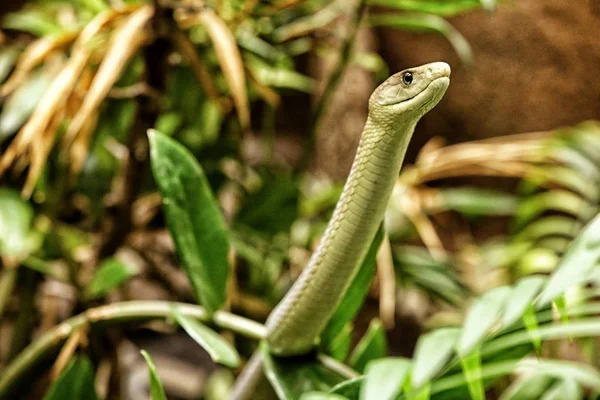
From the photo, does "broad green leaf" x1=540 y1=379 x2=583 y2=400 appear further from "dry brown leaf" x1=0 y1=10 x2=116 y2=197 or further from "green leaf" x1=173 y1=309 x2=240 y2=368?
"dry brown leaf" x1=0 y1=10 x2=116 y2=197

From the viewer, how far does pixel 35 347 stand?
0.84 m

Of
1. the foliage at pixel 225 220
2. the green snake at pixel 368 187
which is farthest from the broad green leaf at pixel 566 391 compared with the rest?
the green snake at pixel 368 187

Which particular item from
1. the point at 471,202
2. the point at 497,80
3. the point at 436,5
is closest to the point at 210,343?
the point at 436,5

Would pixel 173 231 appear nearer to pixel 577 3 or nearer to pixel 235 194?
pixel 235 194

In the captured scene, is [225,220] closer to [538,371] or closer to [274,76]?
[274,76]

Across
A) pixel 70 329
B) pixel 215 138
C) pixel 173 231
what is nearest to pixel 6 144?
pixel 215 138

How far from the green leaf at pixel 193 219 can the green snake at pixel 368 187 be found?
113 millimetres

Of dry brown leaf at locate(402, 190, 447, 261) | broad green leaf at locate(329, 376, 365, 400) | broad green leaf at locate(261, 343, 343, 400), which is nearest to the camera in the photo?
broad green leaf at locate(329, 376, 365, 400)

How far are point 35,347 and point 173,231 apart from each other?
0.30 m

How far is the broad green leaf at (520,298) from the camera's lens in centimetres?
48

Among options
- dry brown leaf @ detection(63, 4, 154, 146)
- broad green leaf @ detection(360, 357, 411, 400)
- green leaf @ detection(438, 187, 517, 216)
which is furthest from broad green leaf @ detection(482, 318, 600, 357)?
green leaf @ detection(438, 187, 517, 216)

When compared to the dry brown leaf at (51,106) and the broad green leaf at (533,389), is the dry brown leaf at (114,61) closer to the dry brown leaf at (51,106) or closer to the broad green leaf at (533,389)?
the dry brown leaf at (51,106)

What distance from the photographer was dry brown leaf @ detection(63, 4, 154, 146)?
0.89 meters

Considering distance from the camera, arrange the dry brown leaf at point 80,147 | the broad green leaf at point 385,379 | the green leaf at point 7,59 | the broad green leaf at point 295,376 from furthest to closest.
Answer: the green leaf at point 7,59, the dry brown leaf at point 80,147, the broad green leaf at point 295,376, the broad green leaf at point 385,379
